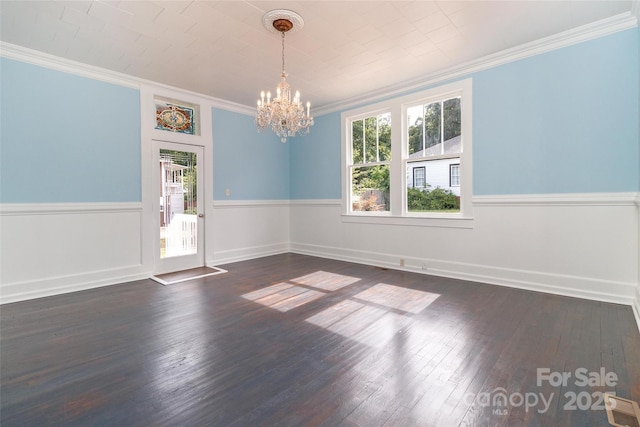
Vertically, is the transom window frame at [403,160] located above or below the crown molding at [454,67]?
below

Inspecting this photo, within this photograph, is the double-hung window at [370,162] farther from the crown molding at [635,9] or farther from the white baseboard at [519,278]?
the crown molding at [635,9]

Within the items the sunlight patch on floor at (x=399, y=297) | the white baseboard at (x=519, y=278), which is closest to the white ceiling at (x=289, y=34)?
the white baseboard at (x=519, y=278)

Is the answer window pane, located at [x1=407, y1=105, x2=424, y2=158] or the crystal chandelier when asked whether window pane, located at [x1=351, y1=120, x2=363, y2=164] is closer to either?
window pane, located at [x1=407, y1=105, x2=424, y2=158]

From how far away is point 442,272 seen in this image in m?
4.26

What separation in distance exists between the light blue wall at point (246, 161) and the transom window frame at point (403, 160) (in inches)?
60.0

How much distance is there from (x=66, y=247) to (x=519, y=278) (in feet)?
18.5

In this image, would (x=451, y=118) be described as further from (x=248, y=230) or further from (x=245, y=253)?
(x=245, y=253)

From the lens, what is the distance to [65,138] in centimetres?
373

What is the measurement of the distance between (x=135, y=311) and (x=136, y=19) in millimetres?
2892

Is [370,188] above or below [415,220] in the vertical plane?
above

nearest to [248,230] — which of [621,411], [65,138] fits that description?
[65,138]

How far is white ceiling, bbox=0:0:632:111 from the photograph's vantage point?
2736 mm

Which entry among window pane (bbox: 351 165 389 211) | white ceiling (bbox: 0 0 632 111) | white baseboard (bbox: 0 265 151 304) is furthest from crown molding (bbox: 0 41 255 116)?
window pane (bbox: 351 165 389 211)

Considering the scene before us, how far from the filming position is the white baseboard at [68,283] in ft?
11.1
